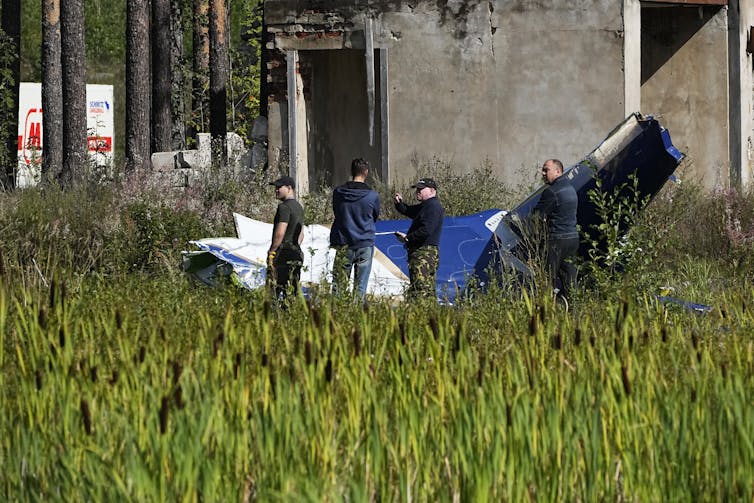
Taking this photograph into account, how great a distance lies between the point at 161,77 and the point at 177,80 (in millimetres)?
3295

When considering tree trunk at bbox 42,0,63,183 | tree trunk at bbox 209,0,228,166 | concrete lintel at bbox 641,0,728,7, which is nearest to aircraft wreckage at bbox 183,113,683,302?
concrete lintel at bbox 641,0,728,7

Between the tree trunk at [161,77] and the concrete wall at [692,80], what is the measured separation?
388 inches

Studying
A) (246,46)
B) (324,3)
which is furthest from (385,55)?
(246,46)

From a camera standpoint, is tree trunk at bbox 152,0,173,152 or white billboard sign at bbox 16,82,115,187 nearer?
tree trunk at bbox 152,0,173,152

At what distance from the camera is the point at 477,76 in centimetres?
1506

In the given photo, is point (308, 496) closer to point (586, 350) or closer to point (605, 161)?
point (586, 350)

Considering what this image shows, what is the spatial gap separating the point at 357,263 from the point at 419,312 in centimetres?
315

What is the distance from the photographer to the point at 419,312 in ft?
22.0

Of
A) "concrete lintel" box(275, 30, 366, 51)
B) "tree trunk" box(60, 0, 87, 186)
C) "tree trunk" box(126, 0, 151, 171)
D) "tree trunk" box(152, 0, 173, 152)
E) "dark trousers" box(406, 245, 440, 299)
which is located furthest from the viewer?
"tree trunk" box(152, 0, 173, 152)

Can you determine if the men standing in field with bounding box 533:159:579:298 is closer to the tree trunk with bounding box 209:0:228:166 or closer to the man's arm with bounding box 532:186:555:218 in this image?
the man's arm with bounding box 532:186:555:218

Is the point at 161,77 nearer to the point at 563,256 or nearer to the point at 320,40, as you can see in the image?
the point at 320,40

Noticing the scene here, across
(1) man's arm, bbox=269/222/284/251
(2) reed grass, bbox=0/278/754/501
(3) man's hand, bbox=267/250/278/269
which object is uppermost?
(1) man's arm, bbox=269/222/284/251

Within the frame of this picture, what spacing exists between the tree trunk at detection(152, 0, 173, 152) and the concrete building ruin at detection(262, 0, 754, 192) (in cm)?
779

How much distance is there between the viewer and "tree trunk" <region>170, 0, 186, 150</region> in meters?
25.9
